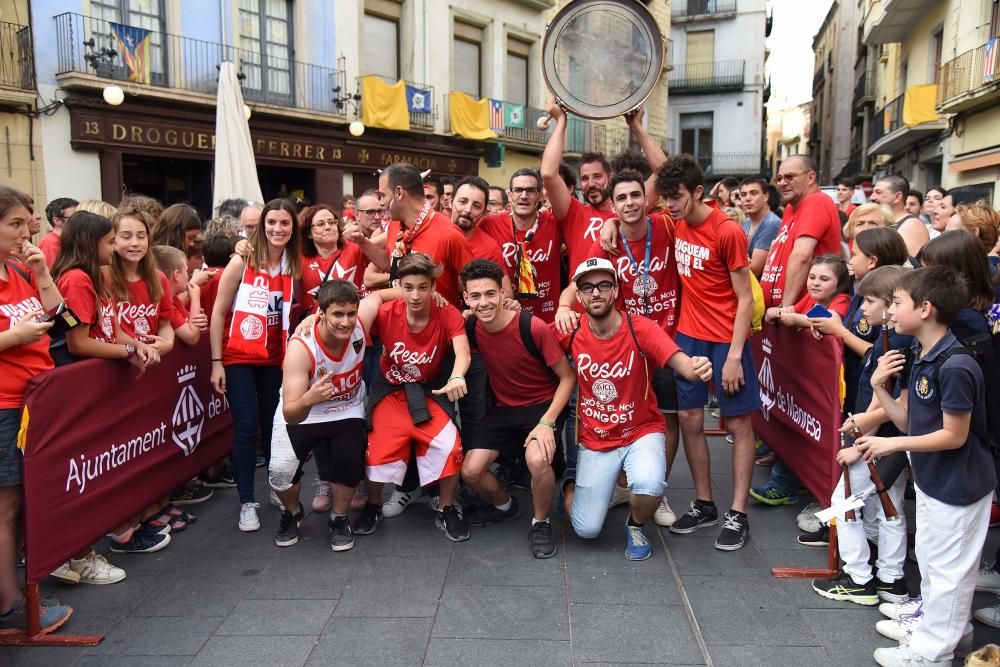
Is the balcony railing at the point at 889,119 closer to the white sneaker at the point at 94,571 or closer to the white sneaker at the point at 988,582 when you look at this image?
the white sneaker at the point at 988,582

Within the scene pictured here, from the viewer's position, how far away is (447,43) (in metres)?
20.1

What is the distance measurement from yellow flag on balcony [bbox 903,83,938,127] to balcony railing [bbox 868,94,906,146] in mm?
1067

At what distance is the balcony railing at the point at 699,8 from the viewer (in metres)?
34.4

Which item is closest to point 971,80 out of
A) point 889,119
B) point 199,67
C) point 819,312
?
point 889,119

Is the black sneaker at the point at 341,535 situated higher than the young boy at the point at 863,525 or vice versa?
the young boy at the point at 863,525

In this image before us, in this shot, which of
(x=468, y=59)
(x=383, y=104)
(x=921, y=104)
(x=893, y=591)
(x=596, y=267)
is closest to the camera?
(x=893, y=591)

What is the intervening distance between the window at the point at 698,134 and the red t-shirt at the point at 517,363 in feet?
108

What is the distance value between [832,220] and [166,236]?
4814mm

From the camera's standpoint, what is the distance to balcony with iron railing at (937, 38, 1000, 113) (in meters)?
15.9

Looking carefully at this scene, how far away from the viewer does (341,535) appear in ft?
14.8

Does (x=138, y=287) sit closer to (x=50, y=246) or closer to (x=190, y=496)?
(x=50, y=246)

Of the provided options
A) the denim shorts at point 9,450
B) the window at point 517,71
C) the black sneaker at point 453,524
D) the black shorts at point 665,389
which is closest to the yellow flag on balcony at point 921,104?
the window at point 517,71

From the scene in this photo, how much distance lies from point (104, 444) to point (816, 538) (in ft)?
13.1

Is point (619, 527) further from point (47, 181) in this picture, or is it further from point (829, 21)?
point (829, 21)
